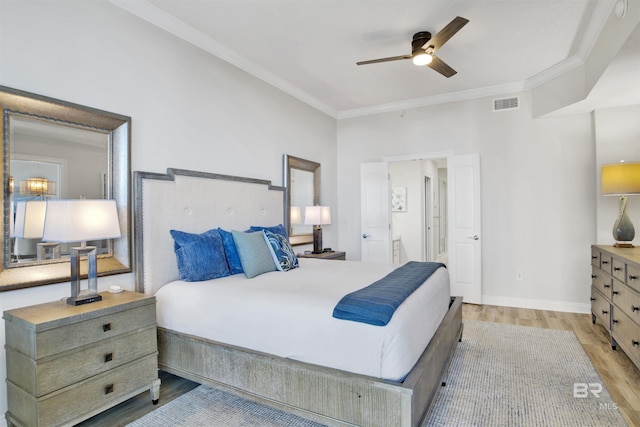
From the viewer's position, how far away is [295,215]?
463 centimetres

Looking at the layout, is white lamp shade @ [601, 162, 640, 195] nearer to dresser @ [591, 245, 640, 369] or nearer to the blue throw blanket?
dresser @ [591, 245, 640, 369]

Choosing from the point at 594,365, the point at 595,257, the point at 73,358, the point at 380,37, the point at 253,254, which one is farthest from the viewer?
the point at 595,257

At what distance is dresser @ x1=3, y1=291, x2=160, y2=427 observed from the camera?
172 cm

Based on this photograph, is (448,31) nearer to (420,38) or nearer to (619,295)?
(420,38)

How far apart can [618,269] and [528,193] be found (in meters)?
1.70

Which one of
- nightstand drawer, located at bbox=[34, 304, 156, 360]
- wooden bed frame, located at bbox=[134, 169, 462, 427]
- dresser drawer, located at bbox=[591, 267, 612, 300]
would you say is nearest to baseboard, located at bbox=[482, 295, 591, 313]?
dresser drawer, located at bbox=[591, 267, 612, 300]

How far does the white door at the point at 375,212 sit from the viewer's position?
5.44 m

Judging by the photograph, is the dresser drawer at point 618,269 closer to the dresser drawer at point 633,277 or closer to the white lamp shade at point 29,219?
the dresser drawer at point 633,277

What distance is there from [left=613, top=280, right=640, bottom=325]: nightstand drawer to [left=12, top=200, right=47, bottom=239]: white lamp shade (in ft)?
13.6

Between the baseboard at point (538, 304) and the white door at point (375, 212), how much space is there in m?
1.55

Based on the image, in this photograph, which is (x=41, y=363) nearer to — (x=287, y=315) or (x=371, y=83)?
(x=287, y=315)

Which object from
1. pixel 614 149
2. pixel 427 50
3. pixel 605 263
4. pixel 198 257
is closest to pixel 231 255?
pixel 198 257

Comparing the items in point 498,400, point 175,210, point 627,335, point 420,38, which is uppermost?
point 420,38

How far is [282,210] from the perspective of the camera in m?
4.32
